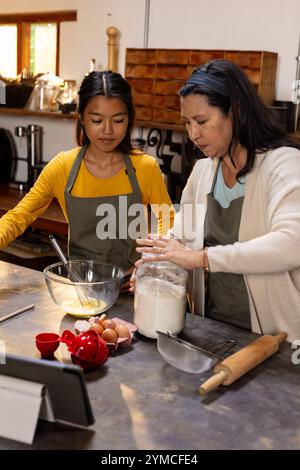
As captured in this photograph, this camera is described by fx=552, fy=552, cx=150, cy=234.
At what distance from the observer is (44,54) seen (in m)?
4.41

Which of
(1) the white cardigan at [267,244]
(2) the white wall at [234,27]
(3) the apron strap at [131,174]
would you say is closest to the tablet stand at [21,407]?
(1) the white cardigan at [267,244]

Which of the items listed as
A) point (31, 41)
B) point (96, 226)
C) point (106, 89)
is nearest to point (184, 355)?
point (96, 226)

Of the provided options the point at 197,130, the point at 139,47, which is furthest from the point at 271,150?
the point at 139,47

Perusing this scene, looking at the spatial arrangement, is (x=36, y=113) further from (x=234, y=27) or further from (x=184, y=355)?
(x=184, y=355)

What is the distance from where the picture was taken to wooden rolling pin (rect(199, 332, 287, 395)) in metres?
1.27

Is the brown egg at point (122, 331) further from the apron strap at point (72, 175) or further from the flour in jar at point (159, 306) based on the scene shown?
the apron strap at point (72, 175)

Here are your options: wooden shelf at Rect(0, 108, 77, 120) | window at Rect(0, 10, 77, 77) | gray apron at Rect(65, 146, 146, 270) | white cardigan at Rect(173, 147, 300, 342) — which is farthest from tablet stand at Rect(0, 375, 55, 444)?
window at Rect(0, 10, 77, 77)

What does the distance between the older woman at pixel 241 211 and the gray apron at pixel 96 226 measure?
0.43 m

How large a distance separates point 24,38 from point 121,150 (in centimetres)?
275

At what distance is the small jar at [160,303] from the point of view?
152 cm

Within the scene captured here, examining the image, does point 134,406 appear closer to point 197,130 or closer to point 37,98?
point 197,130

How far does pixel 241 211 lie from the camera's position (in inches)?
68.7

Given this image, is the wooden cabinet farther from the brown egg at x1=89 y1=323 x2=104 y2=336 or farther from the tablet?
the tablet

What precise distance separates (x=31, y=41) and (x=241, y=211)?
3383 mm
